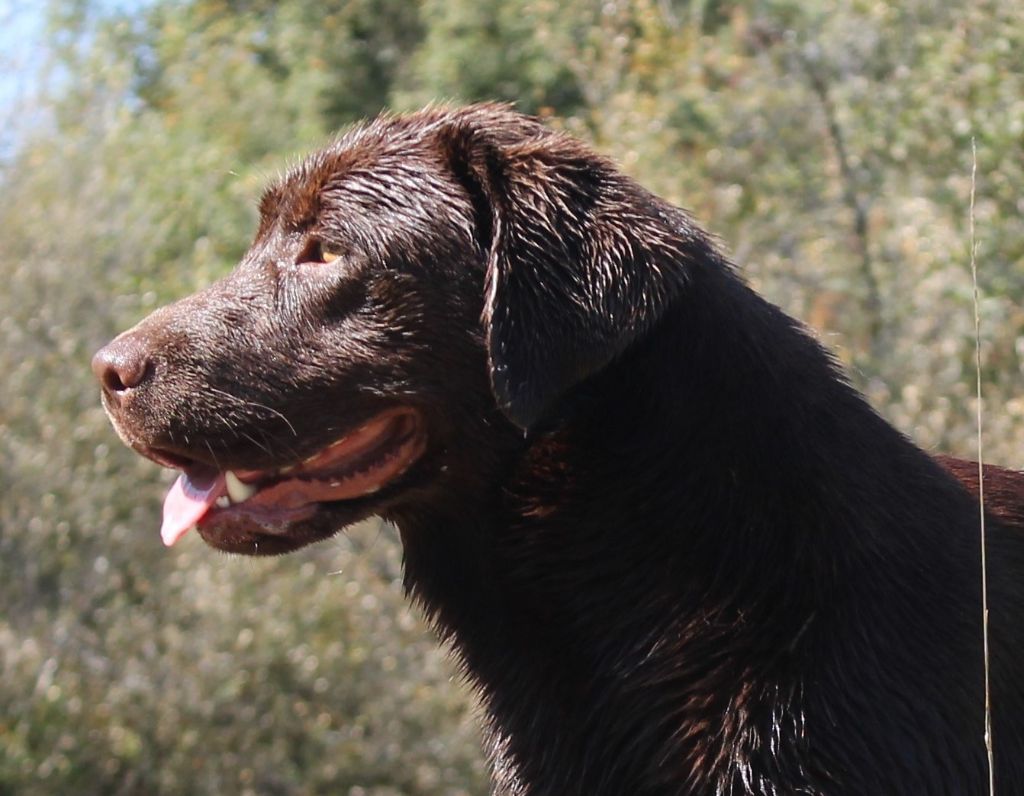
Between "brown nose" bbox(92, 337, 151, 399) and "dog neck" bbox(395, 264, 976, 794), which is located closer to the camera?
"dog neck" bbox(395, 264, 976, 794)

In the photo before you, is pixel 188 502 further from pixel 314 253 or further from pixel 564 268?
pixel 564 268

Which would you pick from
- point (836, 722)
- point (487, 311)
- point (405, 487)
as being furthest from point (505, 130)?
point (836, 722)

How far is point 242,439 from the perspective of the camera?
3676mm

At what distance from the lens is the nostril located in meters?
3.69

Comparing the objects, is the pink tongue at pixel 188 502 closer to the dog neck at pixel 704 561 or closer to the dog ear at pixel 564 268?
the dog neck at pixel 704 561

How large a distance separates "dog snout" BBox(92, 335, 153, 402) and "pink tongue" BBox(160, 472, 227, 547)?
27 centimetres

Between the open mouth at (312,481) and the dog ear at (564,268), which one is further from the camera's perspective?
the open mouth at (312,481)

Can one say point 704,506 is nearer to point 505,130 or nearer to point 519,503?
point 519,503

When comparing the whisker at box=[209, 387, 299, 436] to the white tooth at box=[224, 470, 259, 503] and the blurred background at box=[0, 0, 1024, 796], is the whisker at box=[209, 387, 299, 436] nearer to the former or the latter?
the white tooth at box=[224, 470, 259, 503]

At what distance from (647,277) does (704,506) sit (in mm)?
484

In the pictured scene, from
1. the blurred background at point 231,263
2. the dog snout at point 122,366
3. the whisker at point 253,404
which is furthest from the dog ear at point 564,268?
the blurred background at point 231,263

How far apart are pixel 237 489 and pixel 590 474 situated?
0.84 m

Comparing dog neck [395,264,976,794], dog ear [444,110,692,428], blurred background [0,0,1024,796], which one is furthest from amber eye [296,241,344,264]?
blurred background [0,0,1024,796]

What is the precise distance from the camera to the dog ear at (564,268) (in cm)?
337
